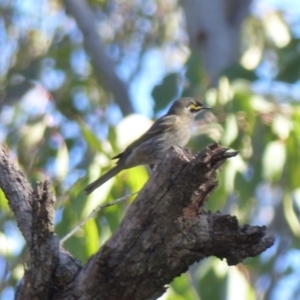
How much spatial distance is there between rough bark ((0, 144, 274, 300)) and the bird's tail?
1716 mm

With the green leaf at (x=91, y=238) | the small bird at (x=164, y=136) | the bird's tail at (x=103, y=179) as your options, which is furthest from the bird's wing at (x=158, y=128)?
the green leaf at (x=91, y=238)

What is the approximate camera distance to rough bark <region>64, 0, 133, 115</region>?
6.71 metres

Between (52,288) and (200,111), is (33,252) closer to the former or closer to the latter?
(52,288)

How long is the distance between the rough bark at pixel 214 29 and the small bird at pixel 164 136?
1.96 feet

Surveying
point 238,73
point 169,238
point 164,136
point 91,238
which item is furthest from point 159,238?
point 164,136

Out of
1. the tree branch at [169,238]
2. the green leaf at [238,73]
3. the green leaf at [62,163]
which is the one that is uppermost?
the green leaf at [62,163]

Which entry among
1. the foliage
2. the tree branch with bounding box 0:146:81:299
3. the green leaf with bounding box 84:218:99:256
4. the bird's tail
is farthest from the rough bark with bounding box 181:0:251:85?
the tree branch with bounding box 0:146:81:299

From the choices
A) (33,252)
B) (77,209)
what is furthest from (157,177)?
(77,209)

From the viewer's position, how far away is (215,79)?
6.21 meters

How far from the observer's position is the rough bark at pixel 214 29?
647cm

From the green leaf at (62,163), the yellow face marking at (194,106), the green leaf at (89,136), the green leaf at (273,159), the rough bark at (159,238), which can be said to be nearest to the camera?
the rough bark at (159,238)

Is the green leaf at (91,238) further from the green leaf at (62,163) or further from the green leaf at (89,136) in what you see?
the green leaf at (62,163)

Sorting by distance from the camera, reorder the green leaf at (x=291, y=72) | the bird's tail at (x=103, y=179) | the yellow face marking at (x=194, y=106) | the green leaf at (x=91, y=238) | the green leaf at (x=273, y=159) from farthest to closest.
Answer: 1. the yellow face marking at (x=194, y=106)
2. the green leaf at (x=291, y=72)
3. the green leaf at (x=273, y=159)
4. the bird's tail at (x=103, y=179)
5. the green leaf at (x=91, y=238)

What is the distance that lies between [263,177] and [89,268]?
2468 mm
